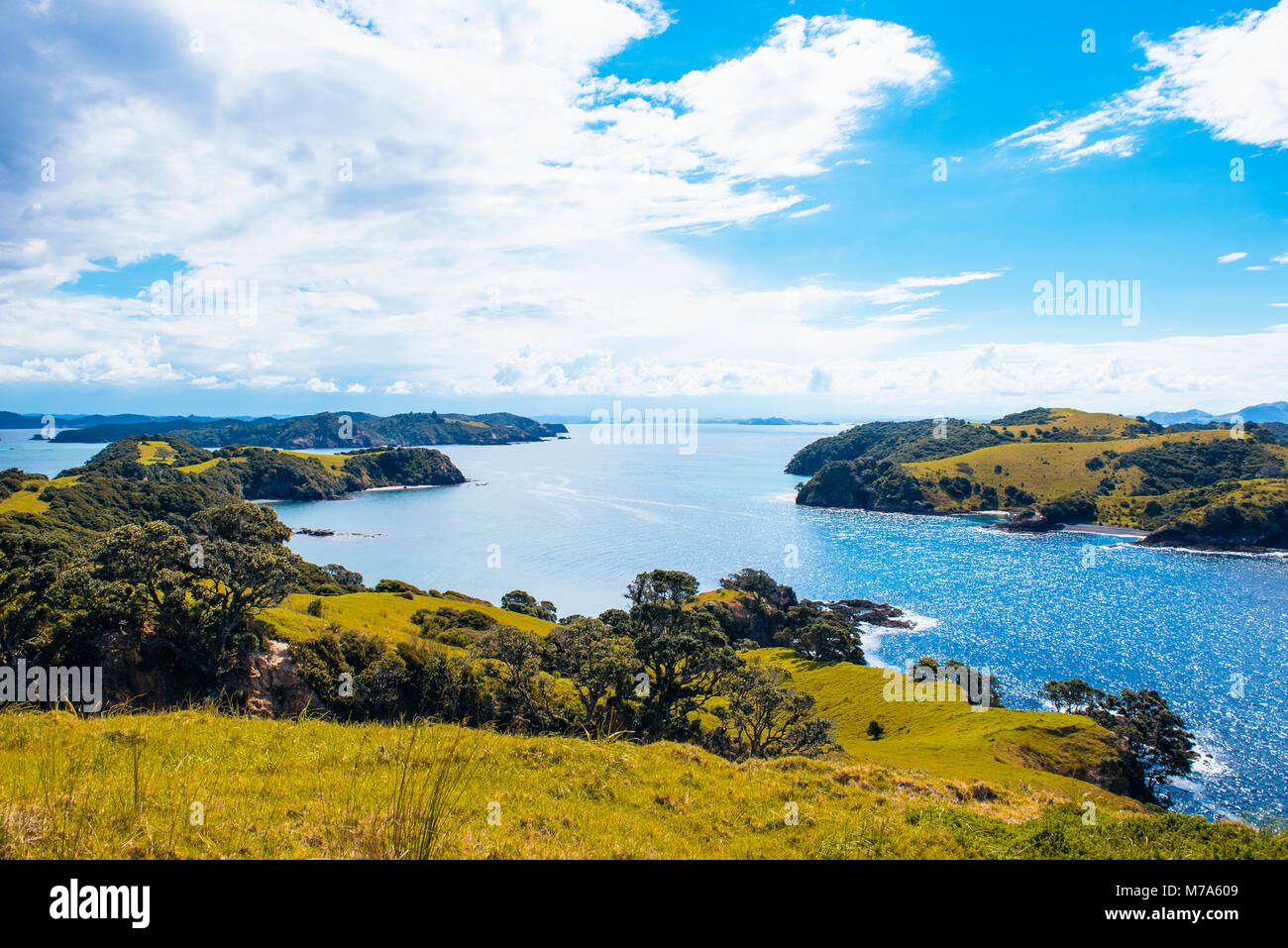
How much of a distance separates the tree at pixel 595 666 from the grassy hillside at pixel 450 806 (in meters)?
19.3

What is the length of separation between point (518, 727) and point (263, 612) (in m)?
24.8

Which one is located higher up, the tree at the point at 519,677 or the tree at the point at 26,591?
the tree at the point at 26,591

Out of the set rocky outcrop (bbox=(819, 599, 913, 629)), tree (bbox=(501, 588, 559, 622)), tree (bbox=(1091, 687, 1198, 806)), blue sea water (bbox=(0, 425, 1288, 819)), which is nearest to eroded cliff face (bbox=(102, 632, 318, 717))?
tree (bbox=(501, 588, 559, 622))

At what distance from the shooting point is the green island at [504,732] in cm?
830

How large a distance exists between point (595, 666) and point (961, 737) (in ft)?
123

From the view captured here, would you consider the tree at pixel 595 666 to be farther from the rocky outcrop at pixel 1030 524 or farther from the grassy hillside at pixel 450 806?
the rocky outcrop at pixel 1030 524

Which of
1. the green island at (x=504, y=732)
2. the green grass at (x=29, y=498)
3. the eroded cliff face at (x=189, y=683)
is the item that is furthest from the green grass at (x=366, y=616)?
the green grass at (x=29, y=498)

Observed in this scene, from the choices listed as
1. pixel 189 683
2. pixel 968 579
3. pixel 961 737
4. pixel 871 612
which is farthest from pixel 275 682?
pixel 968 579

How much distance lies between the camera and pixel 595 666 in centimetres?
3466

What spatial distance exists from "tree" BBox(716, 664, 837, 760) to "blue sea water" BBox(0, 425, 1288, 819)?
33.2m

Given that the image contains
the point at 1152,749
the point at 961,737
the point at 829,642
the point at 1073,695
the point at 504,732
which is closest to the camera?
the point at 504,732

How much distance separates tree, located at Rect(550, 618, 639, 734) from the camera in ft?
113

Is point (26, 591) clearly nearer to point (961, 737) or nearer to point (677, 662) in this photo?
point (677, 662)
